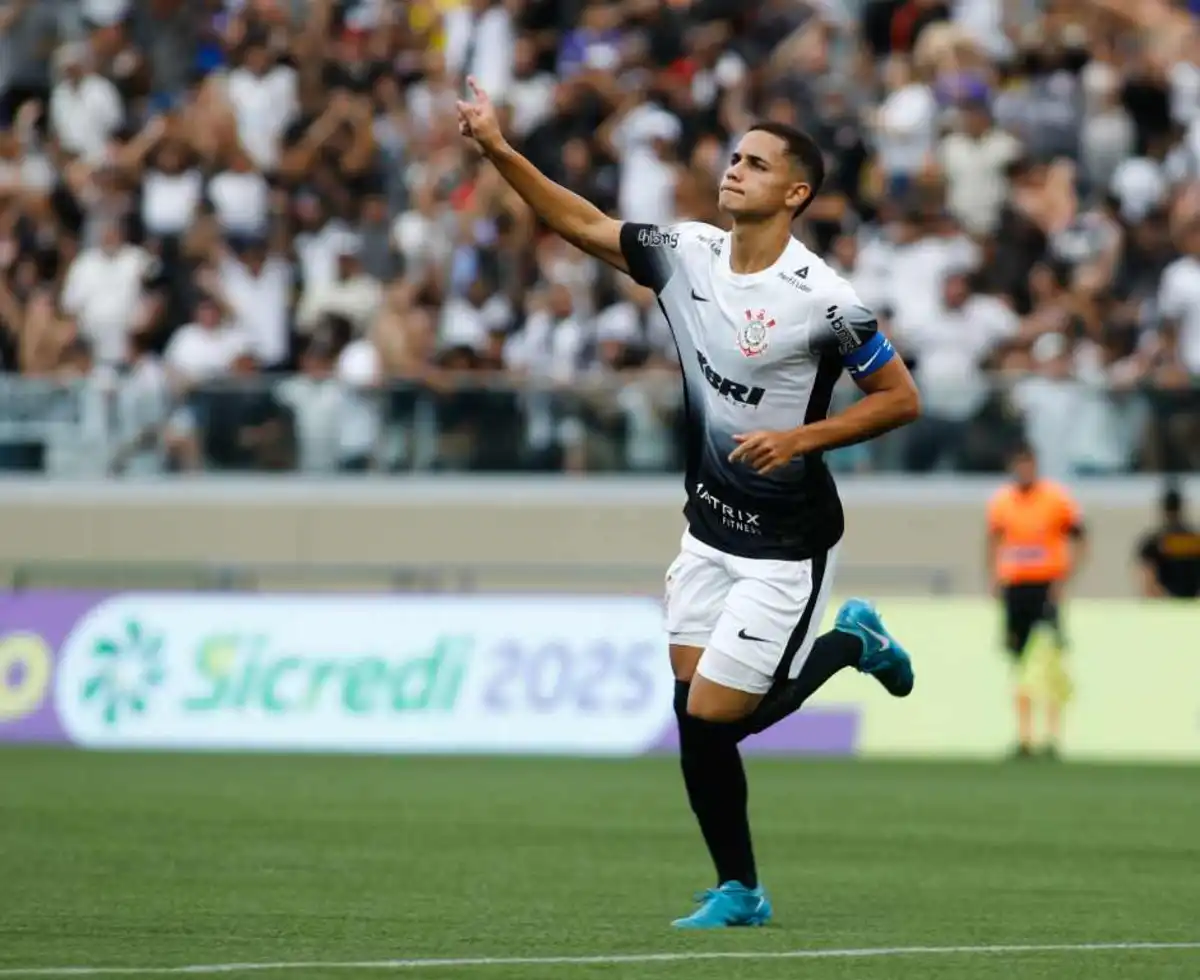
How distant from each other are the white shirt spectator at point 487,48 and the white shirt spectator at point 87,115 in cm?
323

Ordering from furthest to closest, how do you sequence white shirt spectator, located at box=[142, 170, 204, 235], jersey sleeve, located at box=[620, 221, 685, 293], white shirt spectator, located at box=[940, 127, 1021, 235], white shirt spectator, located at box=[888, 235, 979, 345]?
1. white shirt spectator, located at box=[142, 170, 204, 235]
2. white shirt spectator, located at box=[940, 127, 1021, 235]
3. white shirt spectator, located at box=[888, 235, 979, 345]
4. jersey sleeve, located at box=[620, 221, 685, 293]

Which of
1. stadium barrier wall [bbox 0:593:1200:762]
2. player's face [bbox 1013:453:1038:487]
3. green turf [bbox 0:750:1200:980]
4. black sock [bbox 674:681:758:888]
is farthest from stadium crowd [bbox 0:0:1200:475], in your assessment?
black sock [bbox 674:681:758:888]

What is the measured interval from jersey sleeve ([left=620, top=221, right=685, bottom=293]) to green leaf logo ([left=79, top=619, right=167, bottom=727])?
1298 centimetres

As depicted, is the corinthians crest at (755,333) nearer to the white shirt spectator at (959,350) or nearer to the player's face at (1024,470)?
the player's face at (1024,470)

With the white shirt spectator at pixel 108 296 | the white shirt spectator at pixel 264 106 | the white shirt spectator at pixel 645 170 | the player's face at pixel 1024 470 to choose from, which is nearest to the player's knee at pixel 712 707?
the player's face at pixel 1024 470

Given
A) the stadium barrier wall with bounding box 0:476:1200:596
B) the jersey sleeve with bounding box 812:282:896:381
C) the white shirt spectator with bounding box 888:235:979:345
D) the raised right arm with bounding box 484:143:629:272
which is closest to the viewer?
the jersey sleeve with bounding box 812:282:896:381

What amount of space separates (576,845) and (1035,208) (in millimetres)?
12043

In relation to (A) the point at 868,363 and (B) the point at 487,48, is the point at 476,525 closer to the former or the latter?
(B) the point at 487,48

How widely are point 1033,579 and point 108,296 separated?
8565 millimetres

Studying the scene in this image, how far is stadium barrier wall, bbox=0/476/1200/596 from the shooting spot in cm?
2402

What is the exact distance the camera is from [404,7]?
26.9 m

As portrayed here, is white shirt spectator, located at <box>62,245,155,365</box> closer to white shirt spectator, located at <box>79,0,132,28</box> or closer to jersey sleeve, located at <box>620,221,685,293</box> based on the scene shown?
white shirt spectator, located at <box>79,0,132,28</box>

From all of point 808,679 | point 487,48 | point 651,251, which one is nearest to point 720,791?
point 808,679

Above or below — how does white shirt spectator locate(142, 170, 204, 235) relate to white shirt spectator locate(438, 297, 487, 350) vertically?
above
